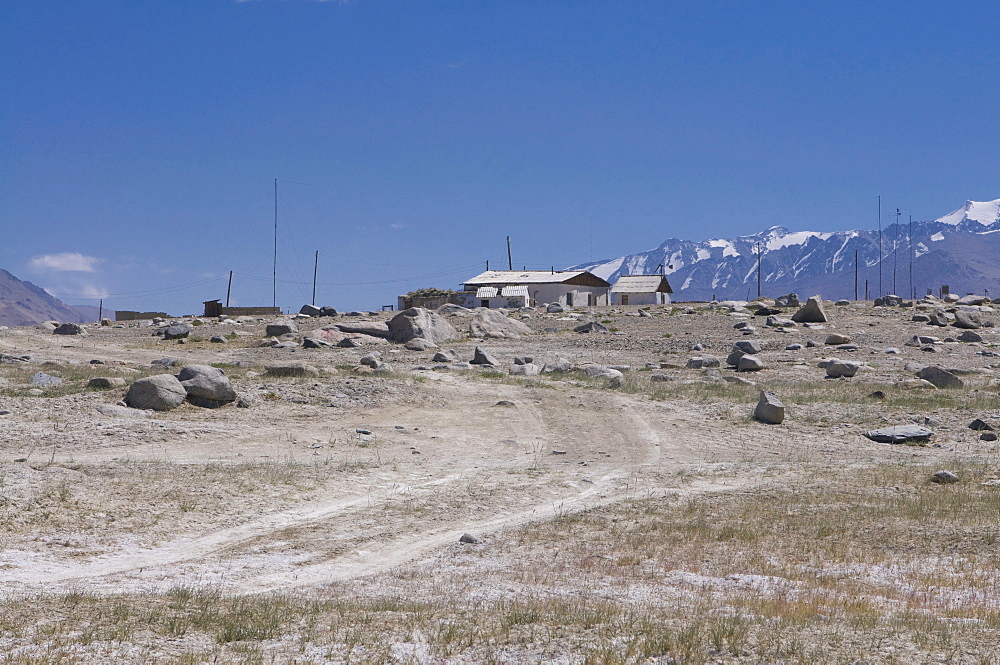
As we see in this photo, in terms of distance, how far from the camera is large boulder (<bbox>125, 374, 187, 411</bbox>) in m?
22.2

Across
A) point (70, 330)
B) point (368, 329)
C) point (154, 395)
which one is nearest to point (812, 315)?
point (368, 329)

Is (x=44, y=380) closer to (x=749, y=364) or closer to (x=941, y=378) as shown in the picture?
(x=749, y=364)

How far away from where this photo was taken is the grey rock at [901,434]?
22.2m

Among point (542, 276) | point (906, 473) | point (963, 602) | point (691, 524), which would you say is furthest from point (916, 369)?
point (542, 276)

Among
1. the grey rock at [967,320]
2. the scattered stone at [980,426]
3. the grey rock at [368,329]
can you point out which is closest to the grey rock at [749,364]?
the scattered stone at [980,426]

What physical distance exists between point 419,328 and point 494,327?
6172mm

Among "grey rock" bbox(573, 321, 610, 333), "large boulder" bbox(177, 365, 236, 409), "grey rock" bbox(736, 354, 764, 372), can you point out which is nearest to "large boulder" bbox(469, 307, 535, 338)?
"grey rock" bbox(573, 321, 610, 333)

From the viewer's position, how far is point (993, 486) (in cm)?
1653

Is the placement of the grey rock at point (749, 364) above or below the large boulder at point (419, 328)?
below

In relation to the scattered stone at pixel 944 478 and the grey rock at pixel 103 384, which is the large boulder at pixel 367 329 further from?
the scattered stone at pixel 944 478

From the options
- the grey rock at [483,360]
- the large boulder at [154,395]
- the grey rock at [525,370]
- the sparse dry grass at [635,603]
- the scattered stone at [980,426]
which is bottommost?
the sparse dry grass at [635,603]

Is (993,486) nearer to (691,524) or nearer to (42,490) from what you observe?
(691,524)

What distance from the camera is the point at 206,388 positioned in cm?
2323

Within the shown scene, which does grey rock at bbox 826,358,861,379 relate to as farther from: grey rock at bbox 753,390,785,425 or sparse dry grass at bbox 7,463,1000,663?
sparse dry grass at bbox 7,463,1000,663
